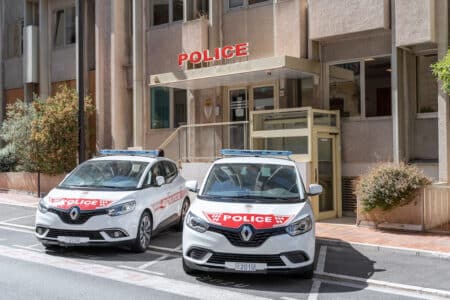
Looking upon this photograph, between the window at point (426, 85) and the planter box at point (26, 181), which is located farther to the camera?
the planter box at point (26, 181)

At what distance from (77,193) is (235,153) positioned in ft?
9.44

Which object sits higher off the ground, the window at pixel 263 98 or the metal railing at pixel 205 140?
the window at pixel 263 98

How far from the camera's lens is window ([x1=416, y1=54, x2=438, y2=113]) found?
1393cm

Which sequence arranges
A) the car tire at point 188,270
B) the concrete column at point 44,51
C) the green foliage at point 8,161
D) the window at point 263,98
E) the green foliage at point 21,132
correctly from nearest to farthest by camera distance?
the car tire at point 188,270, the window at point 263,98, the green foliage at point 21,132, the green foliage at point 8,161, the concrete column at point 44,51

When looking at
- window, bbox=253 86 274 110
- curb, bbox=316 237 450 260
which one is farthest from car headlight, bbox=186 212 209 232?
window, bbox=253 86 274 110

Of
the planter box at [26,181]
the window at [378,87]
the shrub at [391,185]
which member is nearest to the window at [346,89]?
the window at [378,87]

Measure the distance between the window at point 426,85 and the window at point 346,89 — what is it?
151cm

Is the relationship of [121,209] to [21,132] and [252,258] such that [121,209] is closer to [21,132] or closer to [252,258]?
[252,258]

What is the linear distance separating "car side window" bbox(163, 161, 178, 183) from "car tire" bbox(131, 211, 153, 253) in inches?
61.0

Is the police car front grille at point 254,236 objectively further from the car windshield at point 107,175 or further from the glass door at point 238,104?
the glass door at point 238,104

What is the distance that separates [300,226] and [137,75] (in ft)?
41.7

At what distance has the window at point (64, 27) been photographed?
23828mm

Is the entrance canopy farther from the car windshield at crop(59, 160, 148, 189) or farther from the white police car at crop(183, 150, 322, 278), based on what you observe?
the white police car at crop(183, 150, 322, 278)

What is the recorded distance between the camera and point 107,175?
11062mm
